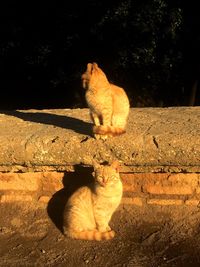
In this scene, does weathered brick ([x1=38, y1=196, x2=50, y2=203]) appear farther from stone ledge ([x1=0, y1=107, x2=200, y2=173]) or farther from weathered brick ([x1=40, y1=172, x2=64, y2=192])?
stone ledge ([x1=0, y1=107, x2=200, y2=173])

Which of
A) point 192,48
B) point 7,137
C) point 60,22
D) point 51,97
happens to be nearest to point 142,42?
point 192,48

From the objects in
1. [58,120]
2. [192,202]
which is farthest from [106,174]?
[58,120]

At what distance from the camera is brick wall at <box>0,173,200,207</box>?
3705mm

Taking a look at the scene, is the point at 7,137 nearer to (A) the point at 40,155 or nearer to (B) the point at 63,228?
(A) the point at 40,155

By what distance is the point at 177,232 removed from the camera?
3.54m

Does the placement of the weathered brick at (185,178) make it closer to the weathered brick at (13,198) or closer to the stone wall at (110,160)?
the stone wall at (110,160)

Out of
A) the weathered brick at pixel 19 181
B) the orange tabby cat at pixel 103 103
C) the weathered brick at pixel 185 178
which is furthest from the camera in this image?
the weathered brick at pixel 19 181

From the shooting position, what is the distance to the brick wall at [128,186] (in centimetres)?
371

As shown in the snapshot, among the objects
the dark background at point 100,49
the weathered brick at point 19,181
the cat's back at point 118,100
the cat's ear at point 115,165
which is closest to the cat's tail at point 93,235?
the cat's ear at point 115,165

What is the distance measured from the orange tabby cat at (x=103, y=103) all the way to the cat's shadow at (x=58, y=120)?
26 centimetres

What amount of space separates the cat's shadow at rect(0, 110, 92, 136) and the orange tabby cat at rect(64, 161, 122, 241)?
52 centimetres

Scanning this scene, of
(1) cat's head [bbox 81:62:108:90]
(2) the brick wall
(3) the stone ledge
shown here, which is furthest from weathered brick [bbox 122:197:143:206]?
(1) cat's head [bbox 81:62:108:90]

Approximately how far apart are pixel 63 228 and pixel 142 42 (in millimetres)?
4630

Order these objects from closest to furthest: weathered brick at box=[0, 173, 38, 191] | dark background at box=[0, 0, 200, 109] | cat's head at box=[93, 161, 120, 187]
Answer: cat's head at box=[93, 161, 120, 187] < weathered brick at box=[0, 173, 38, 191] < dark background at box=[0, 0, 200, 109]
